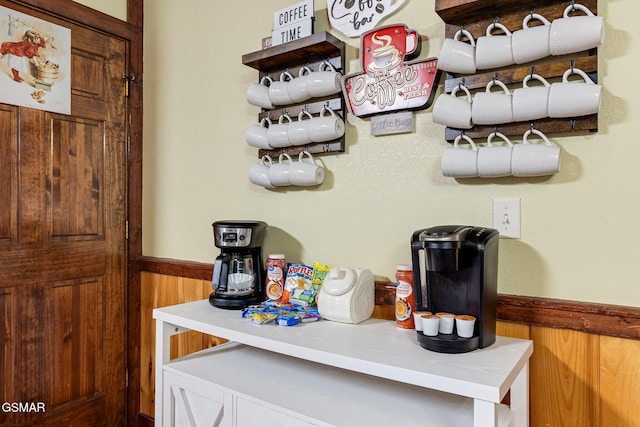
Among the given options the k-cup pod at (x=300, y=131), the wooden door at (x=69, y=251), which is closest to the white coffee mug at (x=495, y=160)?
the k-cup pod at (x=300, y=131)

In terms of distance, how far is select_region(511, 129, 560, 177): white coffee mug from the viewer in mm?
1025

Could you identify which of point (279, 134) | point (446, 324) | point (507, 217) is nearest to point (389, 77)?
point (279, 134)

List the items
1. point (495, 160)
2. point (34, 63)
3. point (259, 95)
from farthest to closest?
point (34, 63) → point (259, 95) → point (495, 160)

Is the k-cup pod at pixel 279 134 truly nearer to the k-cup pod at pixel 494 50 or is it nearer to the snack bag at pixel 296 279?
the snack bag at pixel 296 279

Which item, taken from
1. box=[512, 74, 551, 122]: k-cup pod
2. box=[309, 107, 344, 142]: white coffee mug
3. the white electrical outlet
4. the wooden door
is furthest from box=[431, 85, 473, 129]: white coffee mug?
the wooden door

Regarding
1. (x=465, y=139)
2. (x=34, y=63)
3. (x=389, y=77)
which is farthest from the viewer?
(x=34, y=63)

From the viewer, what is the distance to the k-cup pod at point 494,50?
1095 millimetres

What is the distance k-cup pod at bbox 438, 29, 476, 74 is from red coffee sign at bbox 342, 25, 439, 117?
9 centimetres

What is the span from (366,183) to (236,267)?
0.57m

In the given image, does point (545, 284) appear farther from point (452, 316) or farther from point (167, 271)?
point (167, 271)

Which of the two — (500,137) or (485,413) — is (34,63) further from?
(485,413)

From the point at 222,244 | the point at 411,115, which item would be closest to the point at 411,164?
the point at 411,115

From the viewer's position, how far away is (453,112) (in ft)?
3.78

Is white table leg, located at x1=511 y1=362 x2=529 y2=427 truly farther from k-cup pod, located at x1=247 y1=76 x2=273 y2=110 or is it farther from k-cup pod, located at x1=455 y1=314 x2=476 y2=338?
k-cup pod, located at x1=247 y1=76 x2=273 y2=110
